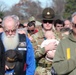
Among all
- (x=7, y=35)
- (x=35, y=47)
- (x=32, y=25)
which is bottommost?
(x=32, y=25)

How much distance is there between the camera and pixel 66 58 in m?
4.71

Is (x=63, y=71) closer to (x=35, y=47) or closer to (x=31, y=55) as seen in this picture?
(x=31, y=55)

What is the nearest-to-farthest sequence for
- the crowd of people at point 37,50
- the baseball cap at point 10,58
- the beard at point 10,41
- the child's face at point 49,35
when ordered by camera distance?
the crowd of people at point 37,50, the baseball cap at point 10,58, the beard at point 10,41, the child's face at point 49,35

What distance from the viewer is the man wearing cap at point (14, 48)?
548 centimetres

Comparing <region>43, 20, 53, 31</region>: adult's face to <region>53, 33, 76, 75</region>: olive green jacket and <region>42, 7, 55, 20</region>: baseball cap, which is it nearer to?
<region>42, 7, 55, 20</region>: baseball cap

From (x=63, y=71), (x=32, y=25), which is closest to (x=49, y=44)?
(x=63, y=71)

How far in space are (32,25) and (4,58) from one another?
22.4ft

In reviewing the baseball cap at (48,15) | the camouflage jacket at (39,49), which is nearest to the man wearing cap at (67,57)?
the camouflage jacket at (39,49)

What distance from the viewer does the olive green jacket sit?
15.0 feet

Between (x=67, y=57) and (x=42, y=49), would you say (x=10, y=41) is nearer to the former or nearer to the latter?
(x=42, y=49)

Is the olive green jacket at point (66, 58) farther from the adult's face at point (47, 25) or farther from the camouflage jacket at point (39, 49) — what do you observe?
the adult's face at point (47, 25)

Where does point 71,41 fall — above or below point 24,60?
above

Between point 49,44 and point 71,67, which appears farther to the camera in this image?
point 49,44

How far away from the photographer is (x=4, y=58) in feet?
17.6
